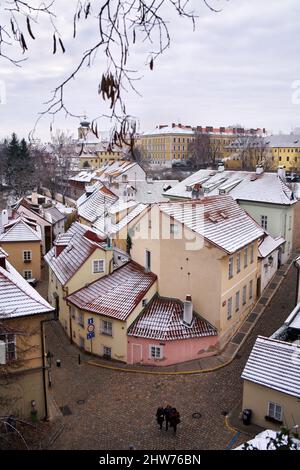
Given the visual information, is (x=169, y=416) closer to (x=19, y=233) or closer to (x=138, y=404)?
(x=138, y=404)

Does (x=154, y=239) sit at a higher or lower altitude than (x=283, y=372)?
higher

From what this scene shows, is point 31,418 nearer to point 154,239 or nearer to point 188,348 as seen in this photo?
point 188,348

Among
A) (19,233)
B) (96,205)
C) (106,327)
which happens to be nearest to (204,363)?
(106,327)

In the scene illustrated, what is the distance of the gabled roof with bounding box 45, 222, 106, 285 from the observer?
2457cm

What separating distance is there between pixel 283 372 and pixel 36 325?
359 inches

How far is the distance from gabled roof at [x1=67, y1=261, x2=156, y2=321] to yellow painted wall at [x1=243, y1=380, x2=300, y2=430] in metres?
6.89

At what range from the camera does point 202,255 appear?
71.1ft

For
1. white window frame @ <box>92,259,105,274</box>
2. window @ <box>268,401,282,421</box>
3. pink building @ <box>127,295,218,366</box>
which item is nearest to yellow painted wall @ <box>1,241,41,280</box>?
white window frame @ <box>92,259,105,274</box>

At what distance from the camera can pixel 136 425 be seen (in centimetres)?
1630

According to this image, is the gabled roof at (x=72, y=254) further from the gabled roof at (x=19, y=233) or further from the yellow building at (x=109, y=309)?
the gabled roof at (x=19, y=233)

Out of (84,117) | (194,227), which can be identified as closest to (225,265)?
(194,227)

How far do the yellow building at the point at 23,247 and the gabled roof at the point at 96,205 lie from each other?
5125mm

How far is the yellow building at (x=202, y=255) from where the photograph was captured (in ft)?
70.6

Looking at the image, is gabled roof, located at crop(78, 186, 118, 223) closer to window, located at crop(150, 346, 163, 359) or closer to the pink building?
the pink building
